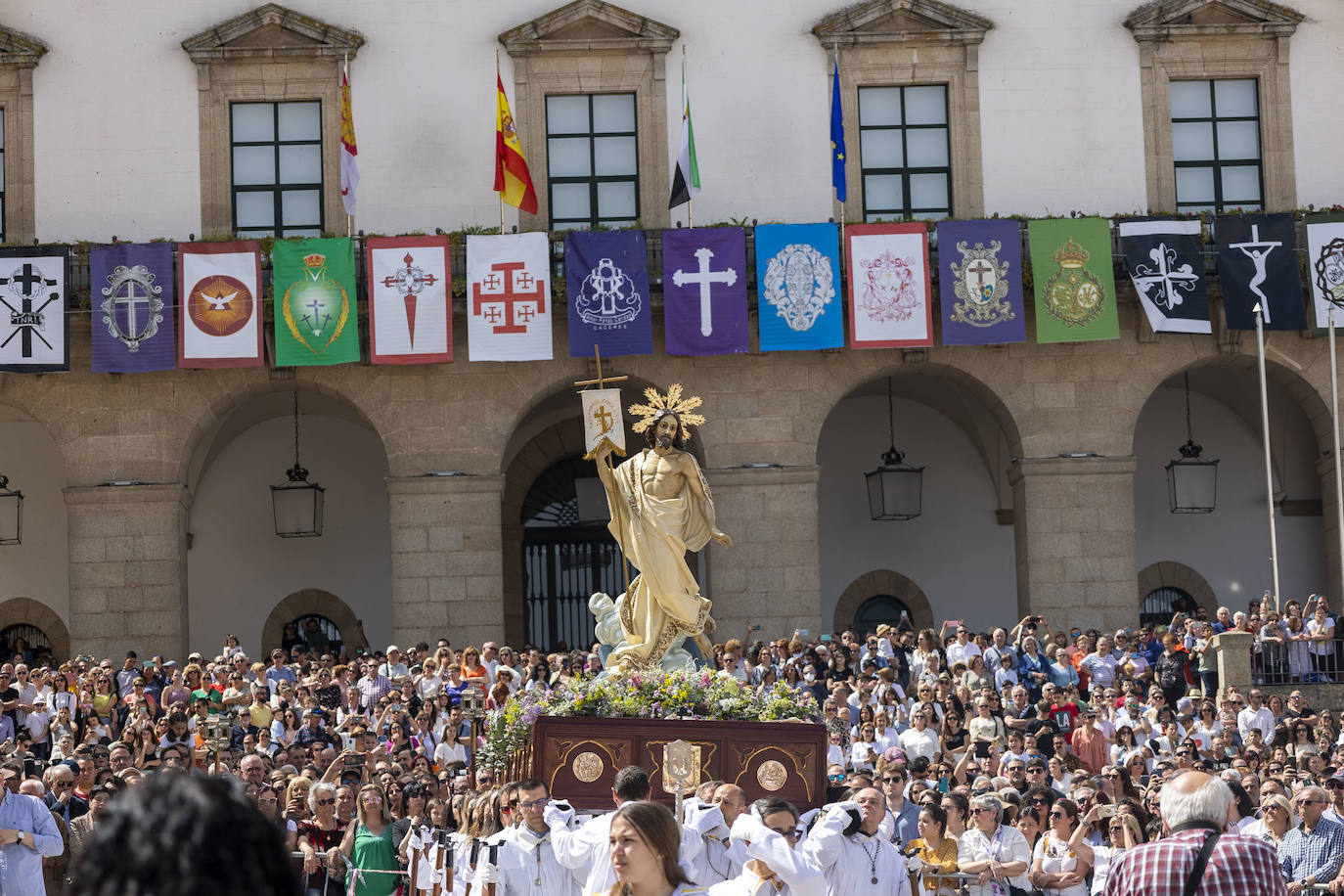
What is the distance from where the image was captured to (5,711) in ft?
65.2

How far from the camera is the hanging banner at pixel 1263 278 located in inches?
1062

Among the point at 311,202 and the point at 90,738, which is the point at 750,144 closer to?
the point at 311,202

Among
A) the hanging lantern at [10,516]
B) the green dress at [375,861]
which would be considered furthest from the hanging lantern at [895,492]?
the green dress at [375,861]

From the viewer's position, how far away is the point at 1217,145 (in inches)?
1134

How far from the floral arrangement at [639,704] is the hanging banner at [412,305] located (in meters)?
11.3

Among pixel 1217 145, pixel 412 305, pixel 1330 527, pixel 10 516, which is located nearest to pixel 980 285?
pixel 1217 145

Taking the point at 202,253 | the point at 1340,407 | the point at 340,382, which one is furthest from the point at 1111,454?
the point at 202,253

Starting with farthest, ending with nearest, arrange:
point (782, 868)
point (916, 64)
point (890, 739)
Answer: point (916, 64) < point (890, 739) < point (782, 868)

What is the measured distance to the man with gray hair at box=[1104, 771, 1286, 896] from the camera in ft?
20.2

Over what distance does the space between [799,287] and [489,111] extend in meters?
5.28

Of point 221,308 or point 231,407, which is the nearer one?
point 221,308

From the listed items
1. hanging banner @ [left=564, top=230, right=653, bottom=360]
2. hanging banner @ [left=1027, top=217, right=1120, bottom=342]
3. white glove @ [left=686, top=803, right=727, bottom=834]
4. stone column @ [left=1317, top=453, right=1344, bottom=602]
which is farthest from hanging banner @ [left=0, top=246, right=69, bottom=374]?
white glove @ [left=686, top=803, right=727, bottom=834]

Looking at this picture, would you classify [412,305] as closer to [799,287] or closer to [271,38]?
[271,38]

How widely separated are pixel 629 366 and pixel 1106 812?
50.7 ft
